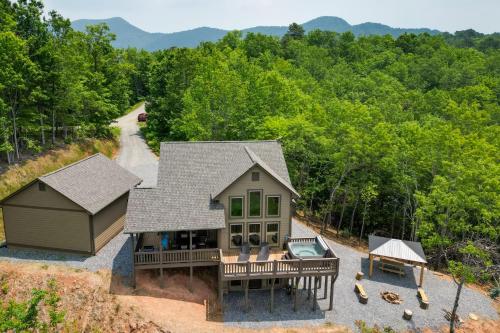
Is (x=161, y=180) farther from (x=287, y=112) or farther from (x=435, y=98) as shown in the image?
(x=435, y=98)

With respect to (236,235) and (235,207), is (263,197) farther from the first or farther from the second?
(236,235)

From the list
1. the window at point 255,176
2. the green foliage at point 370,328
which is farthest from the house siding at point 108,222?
the green foliage at point 370,328

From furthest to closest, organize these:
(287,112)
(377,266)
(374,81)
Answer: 1. (374,81)
2. (287,112)
3. (377,266)

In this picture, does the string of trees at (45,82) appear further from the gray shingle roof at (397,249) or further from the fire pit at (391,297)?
the fire pit at (391,297)

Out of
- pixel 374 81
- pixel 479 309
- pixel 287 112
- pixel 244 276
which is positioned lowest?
pixel 479 309

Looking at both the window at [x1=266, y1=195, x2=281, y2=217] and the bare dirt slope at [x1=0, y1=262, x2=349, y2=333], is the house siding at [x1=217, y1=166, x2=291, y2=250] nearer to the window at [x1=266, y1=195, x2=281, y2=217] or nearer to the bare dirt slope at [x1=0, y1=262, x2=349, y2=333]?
the window at [x1=266, y1=195, x2=281, y2=217]

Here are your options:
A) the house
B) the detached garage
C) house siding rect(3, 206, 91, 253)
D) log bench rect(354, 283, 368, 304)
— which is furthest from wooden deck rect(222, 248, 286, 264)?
house siding rect(3, 206, 91, 253)

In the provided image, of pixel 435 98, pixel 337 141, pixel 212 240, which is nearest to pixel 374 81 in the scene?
pixel 435 98
